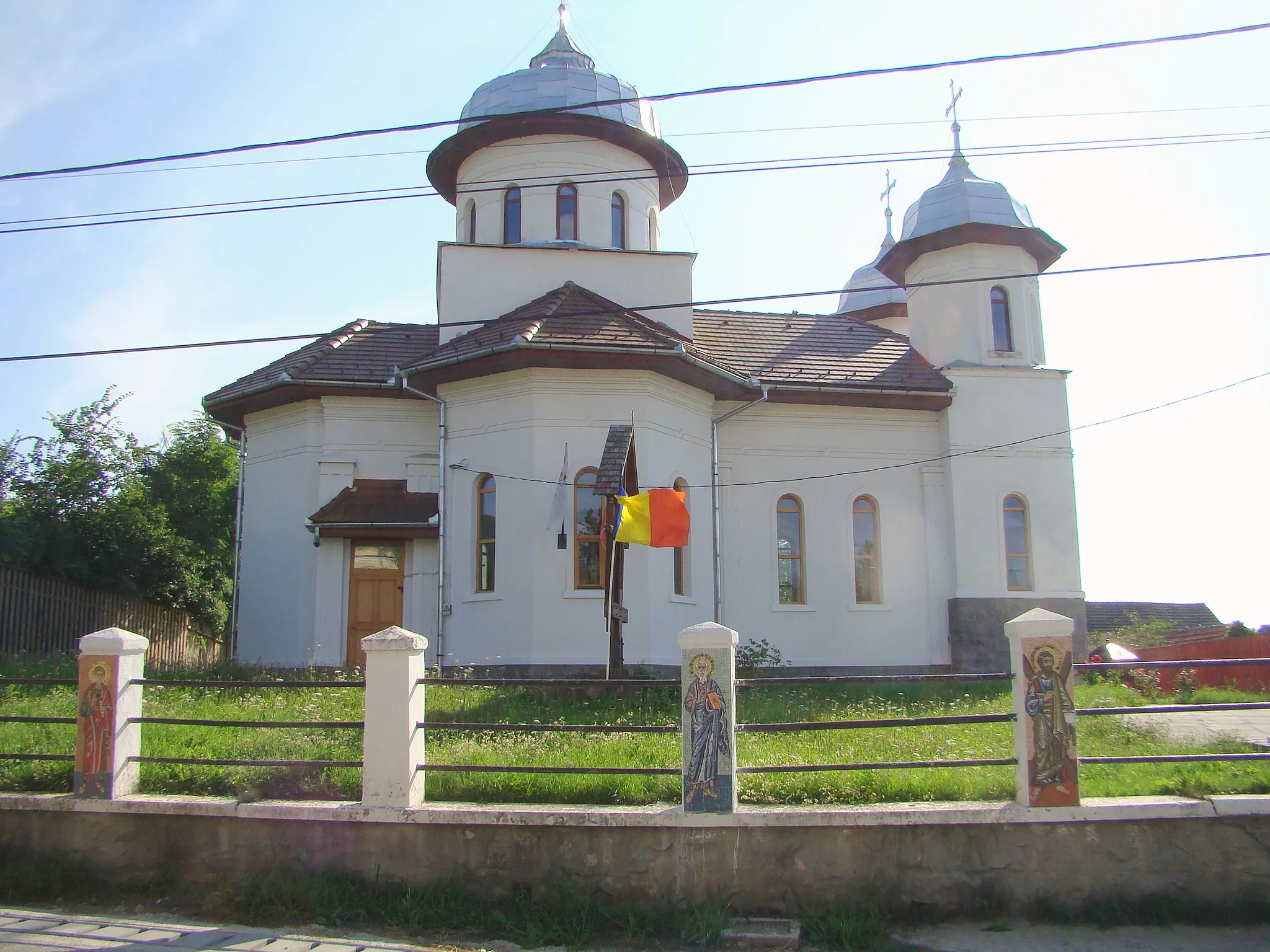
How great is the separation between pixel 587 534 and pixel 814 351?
19.8 ft

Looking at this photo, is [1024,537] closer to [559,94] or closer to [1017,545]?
[1017,545]

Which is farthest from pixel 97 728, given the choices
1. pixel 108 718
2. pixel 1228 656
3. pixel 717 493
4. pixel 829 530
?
pixel 1228 656

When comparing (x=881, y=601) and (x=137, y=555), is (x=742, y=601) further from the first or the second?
(x=137, y=555)

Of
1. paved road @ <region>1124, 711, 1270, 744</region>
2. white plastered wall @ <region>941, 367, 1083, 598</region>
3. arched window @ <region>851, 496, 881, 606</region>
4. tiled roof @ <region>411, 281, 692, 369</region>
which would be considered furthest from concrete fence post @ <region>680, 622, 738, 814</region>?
white plastered wall @ <region>941, 367, 1083, 598</region>

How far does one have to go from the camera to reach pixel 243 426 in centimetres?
1844

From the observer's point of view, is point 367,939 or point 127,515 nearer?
point 367,939

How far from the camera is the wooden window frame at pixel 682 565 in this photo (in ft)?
53.0

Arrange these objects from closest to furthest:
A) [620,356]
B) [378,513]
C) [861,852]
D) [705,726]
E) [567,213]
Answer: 1. [861,852]
2. [705,726]
3. [620,356]
4. [378,513]
5. [567,213]

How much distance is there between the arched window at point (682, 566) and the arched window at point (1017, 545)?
5699 mm

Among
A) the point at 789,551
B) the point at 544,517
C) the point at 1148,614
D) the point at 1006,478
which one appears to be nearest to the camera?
the point at 544,517

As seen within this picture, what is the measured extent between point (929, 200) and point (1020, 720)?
14.1 meters

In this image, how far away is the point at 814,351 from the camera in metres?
18.8

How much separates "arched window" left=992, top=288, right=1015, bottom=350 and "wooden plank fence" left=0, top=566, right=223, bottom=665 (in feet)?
47.7

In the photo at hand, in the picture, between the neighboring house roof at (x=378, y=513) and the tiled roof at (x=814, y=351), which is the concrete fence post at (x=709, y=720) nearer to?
the neighboring house roof at (x=378, y=513)
